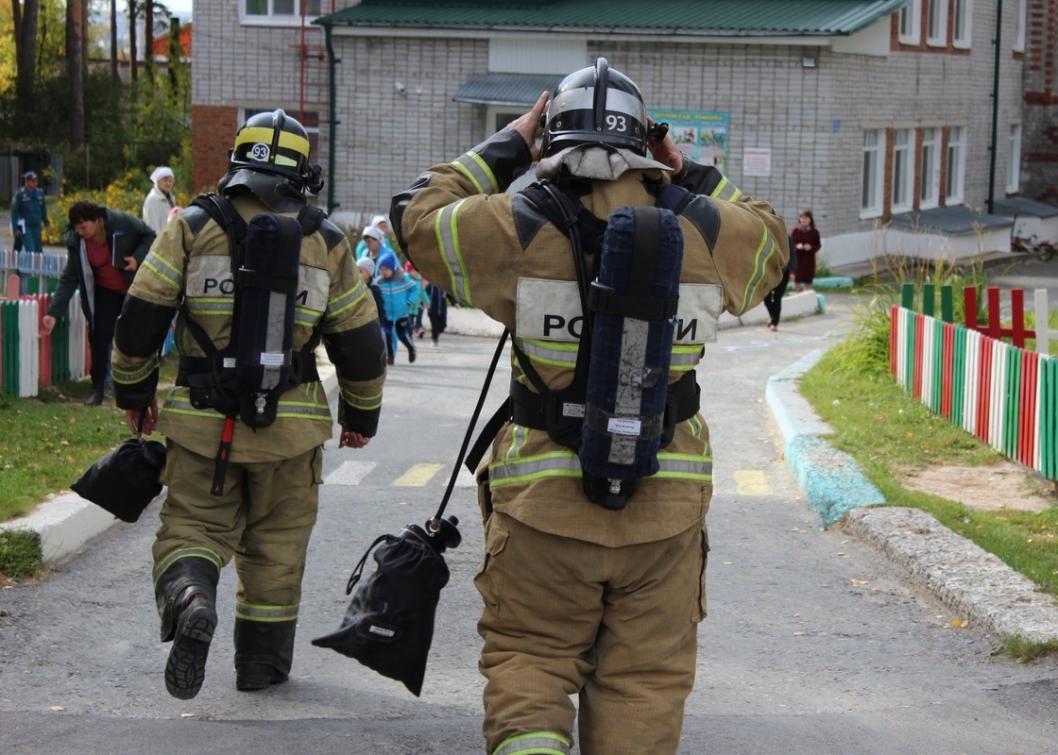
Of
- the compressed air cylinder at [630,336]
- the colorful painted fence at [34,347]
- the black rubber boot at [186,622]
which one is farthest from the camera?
the colorful painted fence at [34,347]

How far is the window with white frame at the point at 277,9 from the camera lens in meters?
29.4

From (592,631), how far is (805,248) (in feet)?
71.5

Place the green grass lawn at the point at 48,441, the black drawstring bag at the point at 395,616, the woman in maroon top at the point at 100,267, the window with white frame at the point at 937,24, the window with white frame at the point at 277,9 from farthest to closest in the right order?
the window with white frame at the point at 937,24 < the window with white frame at the point at 277,9 < the woman in maroon top at the point at 100,267 < the green grass lawn at the point at 48,441 < the black drawstring bag at the point at 395,616

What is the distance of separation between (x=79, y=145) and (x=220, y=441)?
130ft

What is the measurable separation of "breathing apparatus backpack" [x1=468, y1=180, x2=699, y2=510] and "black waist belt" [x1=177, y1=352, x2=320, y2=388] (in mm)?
1561

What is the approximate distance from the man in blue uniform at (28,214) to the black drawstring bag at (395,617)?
24.1 meters

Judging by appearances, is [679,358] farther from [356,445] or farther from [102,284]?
[102,284]

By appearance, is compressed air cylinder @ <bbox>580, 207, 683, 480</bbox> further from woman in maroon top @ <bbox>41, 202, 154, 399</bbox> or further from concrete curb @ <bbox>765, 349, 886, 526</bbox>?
woman in maroon top @ <bbox>41, 202, 154, 399</bbox>

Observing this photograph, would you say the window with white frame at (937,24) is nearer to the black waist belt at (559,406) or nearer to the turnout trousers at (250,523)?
the turnout trousers at (250,523)

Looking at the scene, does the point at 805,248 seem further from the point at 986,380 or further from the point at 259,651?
the point at 259,651

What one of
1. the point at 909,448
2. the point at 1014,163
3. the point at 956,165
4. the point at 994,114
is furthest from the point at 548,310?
the point at 1014,163

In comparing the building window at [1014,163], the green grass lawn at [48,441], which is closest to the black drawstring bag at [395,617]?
the green grass lawn at [48,441]

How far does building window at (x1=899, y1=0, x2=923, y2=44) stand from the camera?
30944mm

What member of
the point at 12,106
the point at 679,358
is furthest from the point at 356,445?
the point at 12,106
